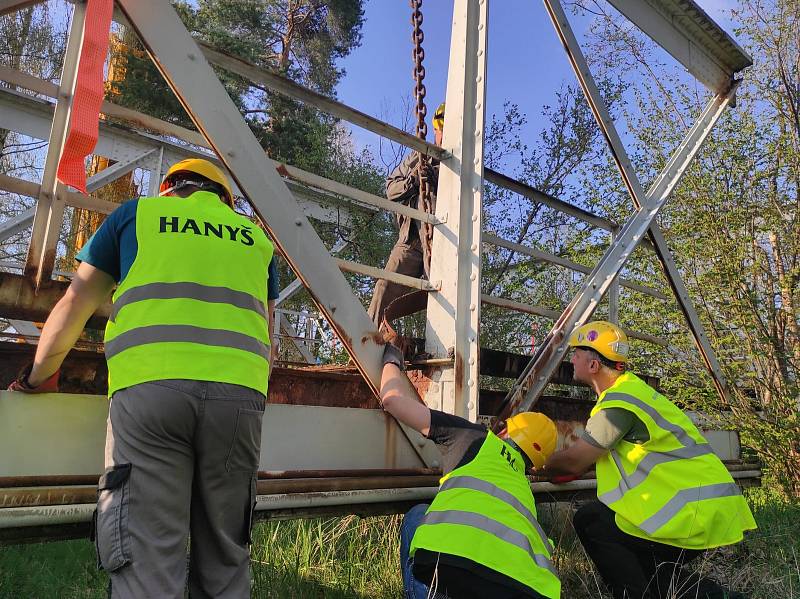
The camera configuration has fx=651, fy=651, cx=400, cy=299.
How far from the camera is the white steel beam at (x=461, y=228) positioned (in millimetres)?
3273

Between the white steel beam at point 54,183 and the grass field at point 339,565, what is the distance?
6.08ft

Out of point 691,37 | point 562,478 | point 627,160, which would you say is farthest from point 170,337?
point 691,37

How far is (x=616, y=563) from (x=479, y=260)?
5.60ft

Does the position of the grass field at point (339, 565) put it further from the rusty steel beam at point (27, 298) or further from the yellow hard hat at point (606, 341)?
the rusty steel beam at point (27, 298)

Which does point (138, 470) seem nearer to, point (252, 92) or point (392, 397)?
point (392, 397)

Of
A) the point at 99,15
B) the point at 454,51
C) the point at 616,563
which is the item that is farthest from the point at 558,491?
the point at 99,15

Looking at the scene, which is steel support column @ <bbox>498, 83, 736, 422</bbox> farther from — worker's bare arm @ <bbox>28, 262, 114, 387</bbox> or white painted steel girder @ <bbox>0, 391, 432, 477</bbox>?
worker's bare arm @ <bbox>28, 262, 114, 387</bbox>

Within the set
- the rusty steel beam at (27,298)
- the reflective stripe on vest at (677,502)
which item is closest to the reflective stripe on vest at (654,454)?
the reflective stripe on vest at (677,502)

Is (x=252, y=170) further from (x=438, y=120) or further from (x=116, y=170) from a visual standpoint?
(x=116, y=170)

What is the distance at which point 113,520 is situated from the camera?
1.83m

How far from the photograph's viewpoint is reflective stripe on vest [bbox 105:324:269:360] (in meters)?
1.93

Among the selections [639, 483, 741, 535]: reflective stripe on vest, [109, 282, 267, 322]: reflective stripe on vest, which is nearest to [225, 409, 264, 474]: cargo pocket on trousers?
[109, 282, 267, 322]: reflective stripe on vest

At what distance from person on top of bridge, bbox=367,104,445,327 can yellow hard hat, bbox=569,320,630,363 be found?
1363mm

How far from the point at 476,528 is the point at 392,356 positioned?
924 mm
